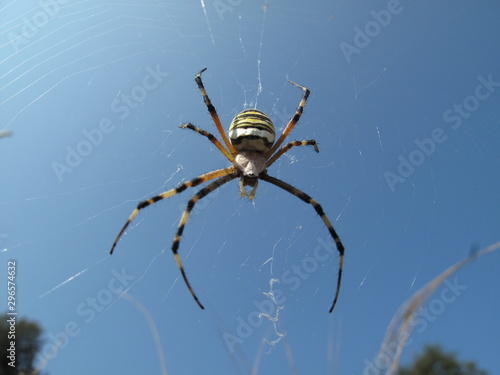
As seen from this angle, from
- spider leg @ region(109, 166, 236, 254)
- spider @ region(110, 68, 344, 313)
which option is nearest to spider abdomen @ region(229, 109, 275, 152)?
spider @ region(110, 68, 344, 313)

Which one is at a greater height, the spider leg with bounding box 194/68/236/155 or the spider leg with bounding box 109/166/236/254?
the spider leg with bounding box 194/68/236/155

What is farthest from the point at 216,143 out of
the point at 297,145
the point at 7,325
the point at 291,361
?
the point at 291,361

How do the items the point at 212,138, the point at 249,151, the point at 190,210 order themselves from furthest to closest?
the point at 249,151, the point at 212,138, the point at 190,210

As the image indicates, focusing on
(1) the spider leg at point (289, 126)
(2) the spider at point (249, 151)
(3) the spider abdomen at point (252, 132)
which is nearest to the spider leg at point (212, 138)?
(2) the spider at point (249, 151)

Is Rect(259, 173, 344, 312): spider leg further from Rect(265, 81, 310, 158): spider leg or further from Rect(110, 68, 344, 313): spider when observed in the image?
Rect(265, 81, 310, 158): spider leg

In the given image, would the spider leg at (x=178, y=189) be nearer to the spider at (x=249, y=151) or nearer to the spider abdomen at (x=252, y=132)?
the spider at (x=249, y=151)

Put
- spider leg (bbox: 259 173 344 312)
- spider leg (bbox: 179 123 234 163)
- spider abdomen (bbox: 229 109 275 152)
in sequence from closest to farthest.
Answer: spider leg (bbox: 259 173 344 312) → spider leg (bbox: 179 123 234 163) → spider abdomen (bbox: 229 109 275 152)

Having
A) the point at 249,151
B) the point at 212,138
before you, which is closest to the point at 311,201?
the point at 249,151

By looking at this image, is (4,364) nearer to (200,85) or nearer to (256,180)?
(256,180)

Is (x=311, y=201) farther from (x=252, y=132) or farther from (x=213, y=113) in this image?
(x=213, y=113)
